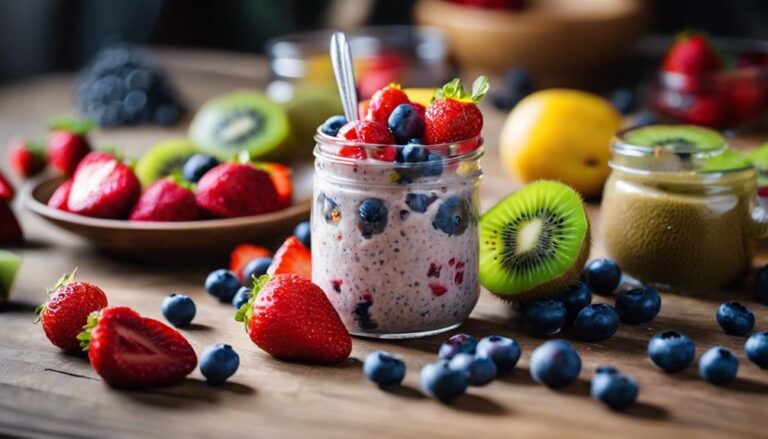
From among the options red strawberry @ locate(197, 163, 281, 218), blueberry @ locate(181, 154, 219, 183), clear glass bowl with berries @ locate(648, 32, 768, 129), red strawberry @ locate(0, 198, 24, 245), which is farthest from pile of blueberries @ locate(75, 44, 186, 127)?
clear glass bowl with berries @ locate(648, 32, 768, 129)

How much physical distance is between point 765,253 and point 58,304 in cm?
111

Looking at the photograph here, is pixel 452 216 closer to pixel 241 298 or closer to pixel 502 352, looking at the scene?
pixel 502 352

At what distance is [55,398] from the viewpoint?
3.67 feet

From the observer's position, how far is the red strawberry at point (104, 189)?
1.59 m

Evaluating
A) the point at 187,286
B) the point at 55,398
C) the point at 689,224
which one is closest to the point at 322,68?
the point at 187,286

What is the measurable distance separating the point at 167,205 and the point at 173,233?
6 centimetres

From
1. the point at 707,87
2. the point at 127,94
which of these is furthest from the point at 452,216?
the point at 127,94

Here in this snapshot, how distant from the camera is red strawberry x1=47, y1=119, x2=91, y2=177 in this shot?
6.56ft

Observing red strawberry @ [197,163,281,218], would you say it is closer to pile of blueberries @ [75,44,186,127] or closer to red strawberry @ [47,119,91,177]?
red strawberry @ [47,119,91,177]

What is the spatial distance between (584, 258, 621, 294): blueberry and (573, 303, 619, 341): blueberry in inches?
6.6

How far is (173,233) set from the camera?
153 cm

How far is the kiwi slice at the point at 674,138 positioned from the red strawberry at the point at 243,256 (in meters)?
0.60

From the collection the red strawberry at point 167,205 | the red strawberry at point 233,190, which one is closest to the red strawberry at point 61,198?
the red strawberry at point 167,205

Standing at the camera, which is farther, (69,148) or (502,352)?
(69,148)
